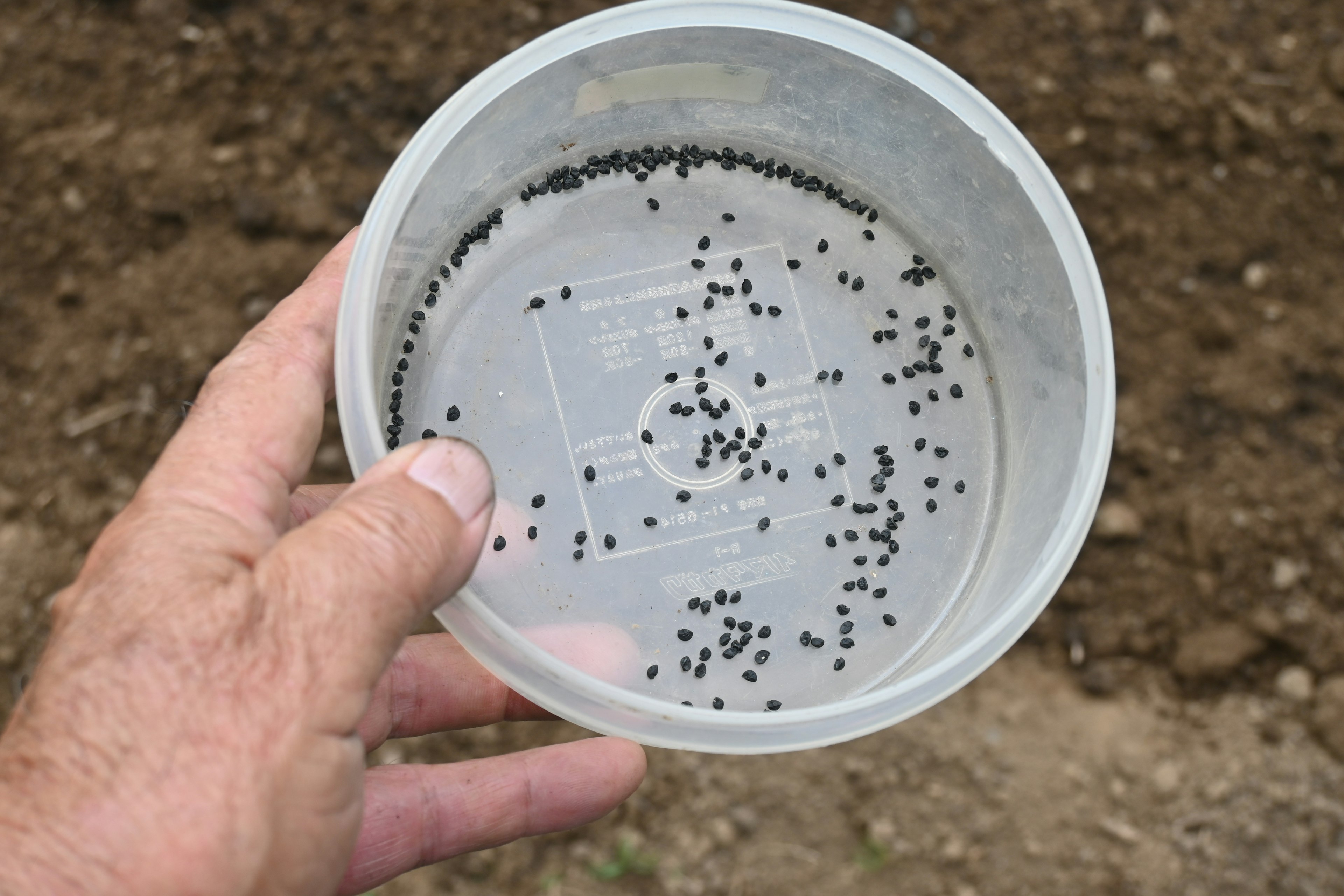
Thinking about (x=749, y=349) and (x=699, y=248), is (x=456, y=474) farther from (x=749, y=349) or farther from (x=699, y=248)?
(x=699, y=248)

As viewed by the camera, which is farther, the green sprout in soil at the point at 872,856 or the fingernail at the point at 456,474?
the green sprout in soil at the point at 872,856

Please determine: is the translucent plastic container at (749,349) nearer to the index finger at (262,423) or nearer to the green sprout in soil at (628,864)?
the index finger at (262,423)

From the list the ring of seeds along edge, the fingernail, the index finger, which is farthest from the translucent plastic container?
the fingernail

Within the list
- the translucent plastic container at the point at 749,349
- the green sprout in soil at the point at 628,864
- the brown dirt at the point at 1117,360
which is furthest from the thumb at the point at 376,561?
the green sprout in soil at the point at 628,864

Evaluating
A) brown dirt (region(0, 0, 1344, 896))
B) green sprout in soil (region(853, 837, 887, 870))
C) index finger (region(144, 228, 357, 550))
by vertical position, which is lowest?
green sprout in soil (region(853, 837, 887, 870))

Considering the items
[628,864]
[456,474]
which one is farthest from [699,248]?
Answer: [628,864]

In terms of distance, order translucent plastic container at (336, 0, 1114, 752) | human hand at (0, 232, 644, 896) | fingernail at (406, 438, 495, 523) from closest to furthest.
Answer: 1. human hand at (0, 232, 644, 896)
2. fingernail at (406, 438, 495, 523)
3. translucent plastic container at (336, 0, 1114, 752)

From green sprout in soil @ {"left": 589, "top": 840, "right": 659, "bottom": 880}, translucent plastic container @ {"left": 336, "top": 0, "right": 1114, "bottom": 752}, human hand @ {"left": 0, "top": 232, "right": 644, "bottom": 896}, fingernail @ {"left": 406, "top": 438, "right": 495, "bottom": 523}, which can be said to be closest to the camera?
human hand @ {"left": 0, "top": 232, "right": 644, "bottom": 896}

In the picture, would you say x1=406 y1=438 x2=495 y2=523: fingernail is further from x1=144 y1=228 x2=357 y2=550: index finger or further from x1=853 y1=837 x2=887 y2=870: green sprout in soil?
x1=853 y1=837 x2=887 y2=870: green sprout in soil
